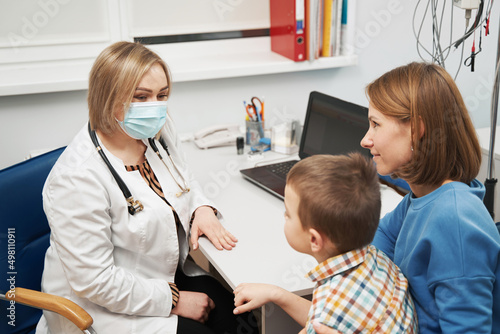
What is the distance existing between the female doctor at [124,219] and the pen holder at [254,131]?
0.71 m

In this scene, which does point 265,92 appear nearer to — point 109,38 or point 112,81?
point 109,38

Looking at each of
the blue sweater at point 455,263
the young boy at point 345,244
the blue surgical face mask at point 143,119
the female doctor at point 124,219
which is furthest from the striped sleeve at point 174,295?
the blue sweater at point 455,263

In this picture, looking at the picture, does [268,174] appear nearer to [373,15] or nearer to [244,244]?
[244,244]

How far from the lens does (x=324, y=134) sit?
2.00 metres

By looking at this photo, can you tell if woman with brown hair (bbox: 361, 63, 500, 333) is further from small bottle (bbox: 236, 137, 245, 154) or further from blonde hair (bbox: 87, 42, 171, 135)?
small bottle (bbox: 236, 137, 245, 154)

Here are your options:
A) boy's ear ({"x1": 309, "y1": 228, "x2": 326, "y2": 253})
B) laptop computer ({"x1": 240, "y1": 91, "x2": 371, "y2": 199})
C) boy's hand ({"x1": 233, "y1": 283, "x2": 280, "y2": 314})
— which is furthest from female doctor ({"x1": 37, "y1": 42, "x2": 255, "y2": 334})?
boy's ear ({"x1": 309, "y1": 228, "x2": 326, "y2": 253})

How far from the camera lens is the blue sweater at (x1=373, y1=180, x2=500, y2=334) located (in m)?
1.03

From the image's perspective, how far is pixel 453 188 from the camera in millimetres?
1103

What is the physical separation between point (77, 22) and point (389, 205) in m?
1.58

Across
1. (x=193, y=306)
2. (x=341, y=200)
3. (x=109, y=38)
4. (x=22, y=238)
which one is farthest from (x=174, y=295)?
(x=109, y=38)

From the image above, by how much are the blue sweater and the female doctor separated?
0.60 metres

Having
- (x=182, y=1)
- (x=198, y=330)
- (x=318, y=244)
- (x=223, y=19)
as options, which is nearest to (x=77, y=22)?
(x=182, y=1)

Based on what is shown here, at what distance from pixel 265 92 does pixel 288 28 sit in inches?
12.8

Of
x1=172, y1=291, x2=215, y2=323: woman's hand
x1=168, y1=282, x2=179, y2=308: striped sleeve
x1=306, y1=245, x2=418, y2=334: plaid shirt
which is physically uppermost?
x1=306, y1=245, x2=418, y2=334: plaid shirt
